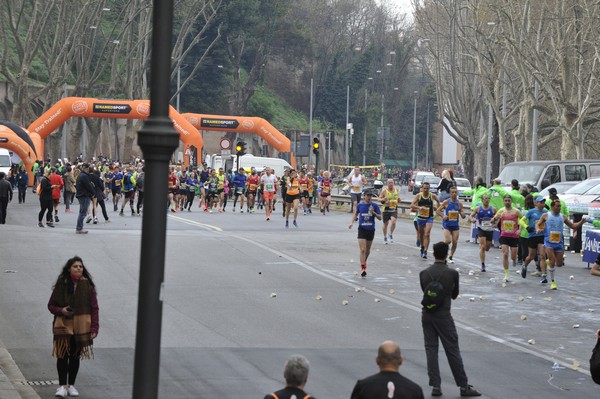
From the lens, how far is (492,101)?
52406mm

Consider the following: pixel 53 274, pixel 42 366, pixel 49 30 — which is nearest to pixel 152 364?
pixel 42 366

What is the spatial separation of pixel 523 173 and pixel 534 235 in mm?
13254

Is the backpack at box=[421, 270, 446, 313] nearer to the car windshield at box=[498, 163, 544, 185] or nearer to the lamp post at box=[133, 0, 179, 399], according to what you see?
the lamp post at box=[133, 0, 179, 399]

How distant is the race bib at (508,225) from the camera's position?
21.9 meters

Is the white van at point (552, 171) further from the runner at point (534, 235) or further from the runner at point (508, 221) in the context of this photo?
the runner at point (534, 235)

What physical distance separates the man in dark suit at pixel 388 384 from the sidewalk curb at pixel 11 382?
4715mm

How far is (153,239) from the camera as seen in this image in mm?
6336

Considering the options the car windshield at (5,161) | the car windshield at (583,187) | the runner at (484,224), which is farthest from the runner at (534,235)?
the car windshield at (5,161)

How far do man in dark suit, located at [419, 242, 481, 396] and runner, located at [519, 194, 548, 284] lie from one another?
32.7 feet

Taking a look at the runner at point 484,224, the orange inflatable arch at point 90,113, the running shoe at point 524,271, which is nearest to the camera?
the running shoe at point 524,271

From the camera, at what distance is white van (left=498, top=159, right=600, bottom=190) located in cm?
3378

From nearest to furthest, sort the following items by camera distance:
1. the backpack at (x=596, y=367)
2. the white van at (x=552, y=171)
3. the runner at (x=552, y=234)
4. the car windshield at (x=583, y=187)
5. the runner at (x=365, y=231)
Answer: the backpack at (x=596, y=367)
the runner at (x=552, y=234)
the runner at (x=365, y=231)
the car windshield at (x=583, y=187)
the white van at (x=552, y=171)

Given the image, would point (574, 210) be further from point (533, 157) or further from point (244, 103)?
point (244, 103)

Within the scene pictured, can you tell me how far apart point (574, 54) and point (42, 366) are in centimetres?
4090
